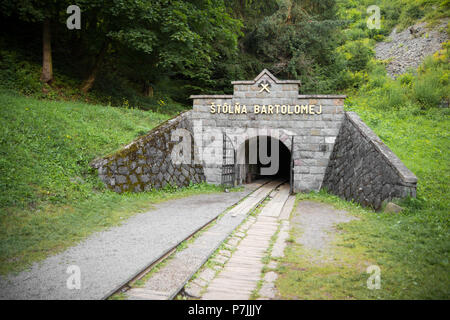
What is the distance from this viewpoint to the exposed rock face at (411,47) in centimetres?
2052

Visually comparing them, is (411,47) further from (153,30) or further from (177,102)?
(153,30)

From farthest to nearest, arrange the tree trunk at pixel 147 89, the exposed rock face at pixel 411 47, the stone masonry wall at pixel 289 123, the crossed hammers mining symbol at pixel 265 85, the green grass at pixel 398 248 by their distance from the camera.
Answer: the exposed rock face at pixel 411 47, the tree trunk at pixel 147 89, the crossed hammers mining symbol at pixel 265 85, the stone masonry wall at pixel 289 123, the green grass at pixel 398 248

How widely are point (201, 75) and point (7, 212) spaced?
13.4m

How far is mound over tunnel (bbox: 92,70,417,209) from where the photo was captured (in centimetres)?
882

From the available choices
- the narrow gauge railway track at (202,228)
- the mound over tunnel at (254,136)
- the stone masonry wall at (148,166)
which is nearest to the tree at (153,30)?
the mound over tunnel at (254,136)

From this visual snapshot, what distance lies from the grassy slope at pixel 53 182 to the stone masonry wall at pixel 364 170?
16.5ft

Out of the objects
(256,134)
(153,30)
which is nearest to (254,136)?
(256,134)

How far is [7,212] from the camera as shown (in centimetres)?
550

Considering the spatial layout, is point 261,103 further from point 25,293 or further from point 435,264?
point 25,293

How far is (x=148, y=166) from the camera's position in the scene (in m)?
9.52

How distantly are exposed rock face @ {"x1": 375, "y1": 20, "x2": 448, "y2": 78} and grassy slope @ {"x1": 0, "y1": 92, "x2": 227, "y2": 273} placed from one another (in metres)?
18.8

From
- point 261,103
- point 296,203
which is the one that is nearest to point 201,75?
point 261,103

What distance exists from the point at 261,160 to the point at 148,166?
930cm

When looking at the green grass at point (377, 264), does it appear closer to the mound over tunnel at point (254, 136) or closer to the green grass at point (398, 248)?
the green grass at point (398, 248)
